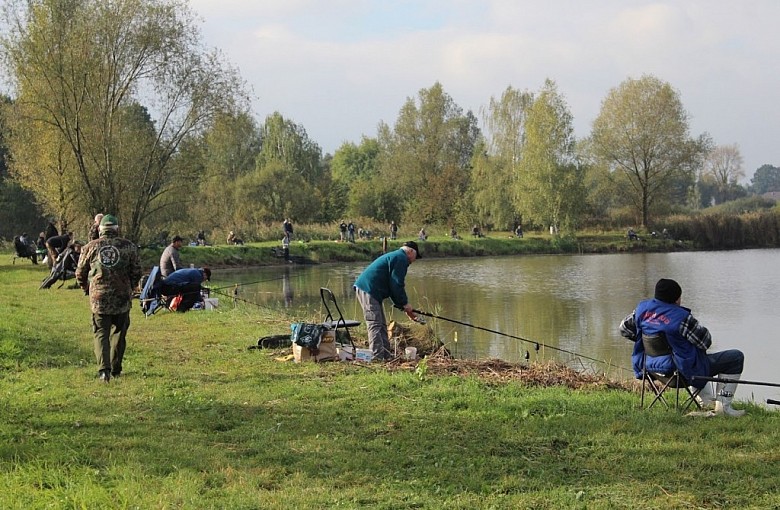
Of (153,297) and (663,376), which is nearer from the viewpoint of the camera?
(663,376)

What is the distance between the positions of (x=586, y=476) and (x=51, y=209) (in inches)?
1192

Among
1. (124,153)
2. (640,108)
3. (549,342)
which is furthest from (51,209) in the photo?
(640,108)

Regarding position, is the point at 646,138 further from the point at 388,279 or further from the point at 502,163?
the point at 388,279

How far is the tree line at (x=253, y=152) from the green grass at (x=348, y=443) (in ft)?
69.1

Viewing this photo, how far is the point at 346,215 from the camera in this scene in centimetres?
5947

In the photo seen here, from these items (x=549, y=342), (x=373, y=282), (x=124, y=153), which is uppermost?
(x=124, y=153)

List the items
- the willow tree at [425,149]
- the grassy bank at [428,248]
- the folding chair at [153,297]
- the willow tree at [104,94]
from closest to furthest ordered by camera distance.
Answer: the folding chair at [153,297] → the willow tree at [104,94] → the grassy bank at [428,248] → the willow tree at [425,149]

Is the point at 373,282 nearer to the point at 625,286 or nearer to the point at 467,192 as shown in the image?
the point at 625,286

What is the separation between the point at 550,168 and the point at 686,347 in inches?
1790

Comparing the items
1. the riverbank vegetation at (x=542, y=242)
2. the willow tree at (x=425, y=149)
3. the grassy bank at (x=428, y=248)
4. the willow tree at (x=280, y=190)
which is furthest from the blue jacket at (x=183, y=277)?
the willow tree at (x=425, y=149)

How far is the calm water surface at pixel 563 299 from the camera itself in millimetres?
12750

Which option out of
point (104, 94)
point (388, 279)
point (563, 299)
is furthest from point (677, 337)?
point (104, 94)

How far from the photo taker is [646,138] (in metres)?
54.4

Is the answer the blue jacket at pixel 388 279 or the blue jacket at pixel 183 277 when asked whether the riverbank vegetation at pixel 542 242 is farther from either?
the blue jacket at pixel 388 279
